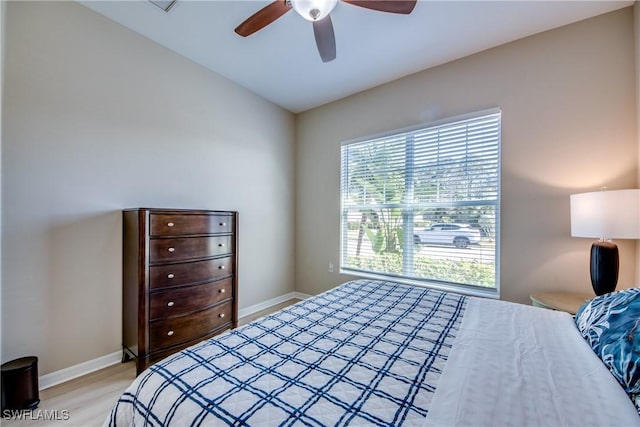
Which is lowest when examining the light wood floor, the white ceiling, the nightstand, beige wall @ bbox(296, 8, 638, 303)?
the light wood floor

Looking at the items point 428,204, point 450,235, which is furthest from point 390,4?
point 450,235

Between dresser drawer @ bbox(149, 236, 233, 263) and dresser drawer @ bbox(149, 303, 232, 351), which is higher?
dresser drawer @ bbox(149, 236, 233, 263)

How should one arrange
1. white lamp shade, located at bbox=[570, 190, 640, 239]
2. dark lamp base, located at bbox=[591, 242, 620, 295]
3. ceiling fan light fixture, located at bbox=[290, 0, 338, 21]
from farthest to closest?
dark lamp base, located at bbox=[591, 242, 620, 295] → white lamp shade, located at bbox=[570, 190, 640, 239] → ceiling fan light fixture, located at bbox=[290, 0, 338, 21]

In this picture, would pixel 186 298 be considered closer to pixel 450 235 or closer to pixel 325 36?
pixel 325 36

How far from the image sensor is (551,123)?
6.95 feet

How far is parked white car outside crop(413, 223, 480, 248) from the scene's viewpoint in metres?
2.49

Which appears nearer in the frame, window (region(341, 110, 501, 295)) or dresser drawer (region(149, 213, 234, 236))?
dresser drawer (region(149, 213, 234, 236))

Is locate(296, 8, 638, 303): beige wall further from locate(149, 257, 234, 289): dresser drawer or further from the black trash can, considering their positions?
the black trash can

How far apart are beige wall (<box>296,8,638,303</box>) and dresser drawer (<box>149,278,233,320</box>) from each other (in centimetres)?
260

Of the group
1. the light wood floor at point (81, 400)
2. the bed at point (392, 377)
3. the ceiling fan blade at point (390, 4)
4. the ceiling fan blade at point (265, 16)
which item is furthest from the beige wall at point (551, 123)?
the light wood floor at point (81, 400)

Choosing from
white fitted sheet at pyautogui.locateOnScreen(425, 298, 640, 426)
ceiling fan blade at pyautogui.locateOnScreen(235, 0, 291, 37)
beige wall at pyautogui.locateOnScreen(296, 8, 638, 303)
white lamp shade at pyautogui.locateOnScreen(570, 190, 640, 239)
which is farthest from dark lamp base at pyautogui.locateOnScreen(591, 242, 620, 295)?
ceiling fan blade at pyautogui.locateOnScreen(235, 0, 291, 37)

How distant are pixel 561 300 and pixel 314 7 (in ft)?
8.51

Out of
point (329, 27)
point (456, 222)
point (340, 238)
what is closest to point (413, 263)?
point (456, 222)

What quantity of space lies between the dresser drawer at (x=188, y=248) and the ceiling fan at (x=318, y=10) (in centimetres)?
164
